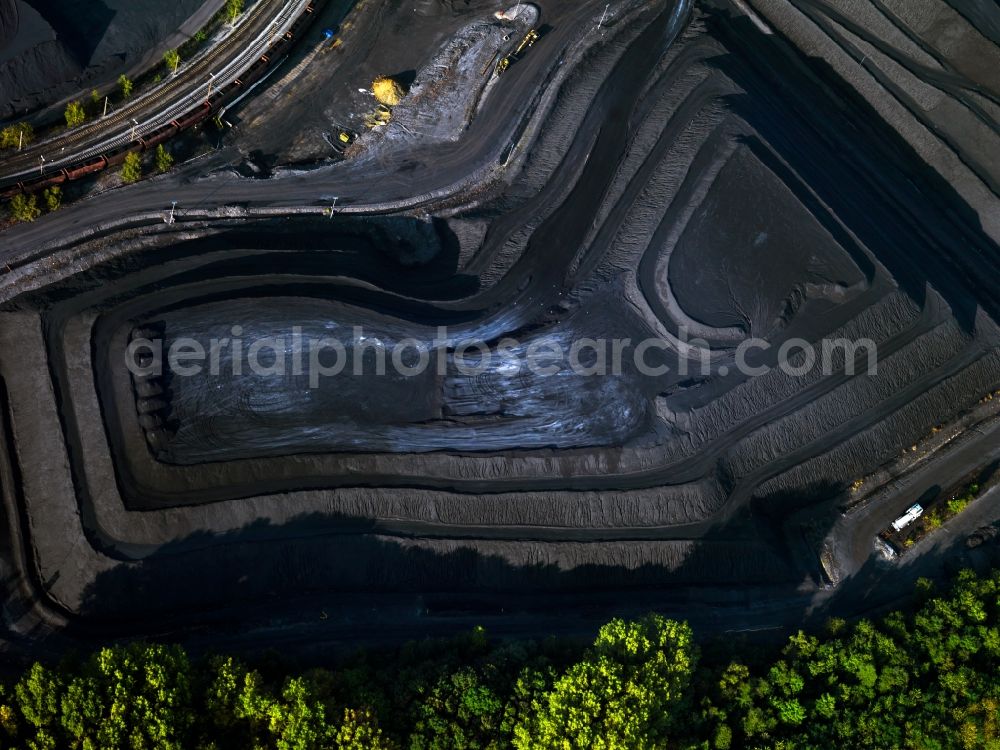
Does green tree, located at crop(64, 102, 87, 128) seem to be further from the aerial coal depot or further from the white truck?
the white truck

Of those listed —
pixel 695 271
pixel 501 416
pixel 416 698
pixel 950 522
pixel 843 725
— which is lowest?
pixel 843 725

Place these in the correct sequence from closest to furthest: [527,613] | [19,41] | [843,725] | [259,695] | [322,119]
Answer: [259,695] → [843,725] → [527,613] → [19,41] → [322,119]

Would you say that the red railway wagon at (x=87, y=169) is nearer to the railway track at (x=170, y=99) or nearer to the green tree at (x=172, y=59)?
the railway track at (x=170, y=99)

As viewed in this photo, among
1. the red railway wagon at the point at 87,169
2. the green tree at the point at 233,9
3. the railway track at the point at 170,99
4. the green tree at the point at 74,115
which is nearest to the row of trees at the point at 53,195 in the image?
the red railway wagon at the point at 87,169

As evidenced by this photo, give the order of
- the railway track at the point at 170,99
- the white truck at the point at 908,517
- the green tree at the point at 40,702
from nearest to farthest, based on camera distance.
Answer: the green tree at the point at 40,702, the white truck at the point at 908,517, the railway track at the point at 170,99

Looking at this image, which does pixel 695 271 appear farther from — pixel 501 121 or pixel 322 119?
pixel 322 119

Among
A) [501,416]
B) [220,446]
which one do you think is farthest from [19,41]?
[501,416]

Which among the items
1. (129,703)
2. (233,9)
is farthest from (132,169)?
(129,703)
